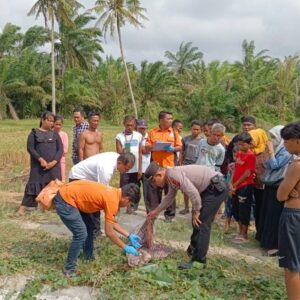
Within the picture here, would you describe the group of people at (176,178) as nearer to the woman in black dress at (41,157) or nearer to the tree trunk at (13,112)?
the woman in black dress at (41,157)

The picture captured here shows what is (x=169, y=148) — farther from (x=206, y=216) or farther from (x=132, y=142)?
(x=206, y=216)

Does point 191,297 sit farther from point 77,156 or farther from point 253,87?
point 253,87

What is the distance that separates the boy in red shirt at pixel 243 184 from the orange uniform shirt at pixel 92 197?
1.95 meters

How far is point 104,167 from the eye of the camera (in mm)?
4172

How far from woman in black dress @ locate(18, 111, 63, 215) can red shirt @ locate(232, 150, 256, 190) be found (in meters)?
2.62

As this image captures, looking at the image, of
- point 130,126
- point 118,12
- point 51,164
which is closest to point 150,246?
A: point 130,126

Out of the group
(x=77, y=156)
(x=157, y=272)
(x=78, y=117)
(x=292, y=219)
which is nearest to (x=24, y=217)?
(x=77, y=156)

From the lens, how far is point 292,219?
3.12 meters

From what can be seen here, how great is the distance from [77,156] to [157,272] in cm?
317

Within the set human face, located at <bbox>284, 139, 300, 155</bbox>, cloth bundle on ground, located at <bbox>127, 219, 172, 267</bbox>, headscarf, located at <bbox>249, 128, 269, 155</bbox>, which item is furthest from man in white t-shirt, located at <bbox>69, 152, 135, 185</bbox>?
headscarf, located at <bbox>249, 128, 269, 155</bbox>

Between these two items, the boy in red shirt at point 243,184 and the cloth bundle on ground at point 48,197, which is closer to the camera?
the cloth bundle on ground at point 48,197

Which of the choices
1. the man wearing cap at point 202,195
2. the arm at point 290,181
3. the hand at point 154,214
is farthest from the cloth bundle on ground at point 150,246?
the arm at point 290,181

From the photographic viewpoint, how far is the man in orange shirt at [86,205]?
144 inches

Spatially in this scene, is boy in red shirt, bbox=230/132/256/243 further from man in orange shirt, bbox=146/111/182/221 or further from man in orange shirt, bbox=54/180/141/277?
man in orange shirt, bbox=54/180/141/277
